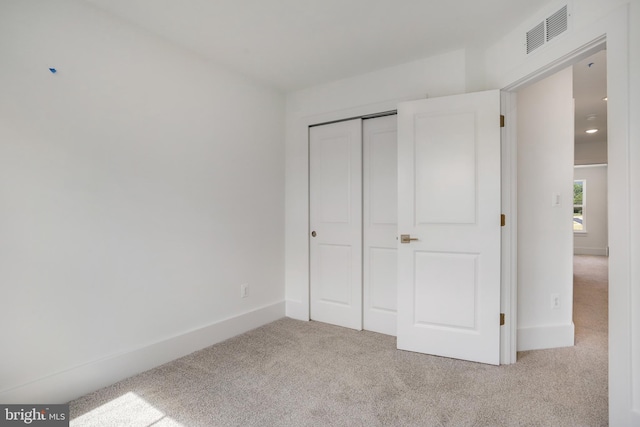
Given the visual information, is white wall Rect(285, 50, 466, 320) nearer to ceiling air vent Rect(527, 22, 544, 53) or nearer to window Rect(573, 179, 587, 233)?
ceiling air vent Rect(527, 22, 544, 53)

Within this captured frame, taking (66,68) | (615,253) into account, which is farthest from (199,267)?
(615,253)

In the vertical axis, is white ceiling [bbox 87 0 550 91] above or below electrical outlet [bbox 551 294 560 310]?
above

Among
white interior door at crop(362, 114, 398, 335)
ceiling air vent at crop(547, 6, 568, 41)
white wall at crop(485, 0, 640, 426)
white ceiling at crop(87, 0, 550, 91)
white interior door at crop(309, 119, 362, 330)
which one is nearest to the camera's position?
white wall at crop(485, 0, 640, 426)

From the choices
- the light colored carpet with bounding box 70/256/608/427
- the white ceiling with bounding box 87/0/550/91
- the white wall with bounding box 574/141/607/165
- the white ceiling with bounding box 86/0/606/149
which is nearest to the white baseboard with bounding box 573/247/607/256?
the white wall with bounding box 574/141/607/165

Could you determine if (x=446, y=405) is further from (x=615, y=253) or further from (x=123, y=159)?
(x=123, y=159)

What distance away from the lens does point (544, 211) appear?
2637 millimetres

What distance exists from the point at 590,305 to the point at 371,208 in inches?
119

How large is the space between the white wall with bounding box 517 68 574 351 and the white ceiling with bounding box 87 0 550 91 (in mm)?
770

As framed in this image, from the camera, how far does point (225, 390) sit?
6.57ft

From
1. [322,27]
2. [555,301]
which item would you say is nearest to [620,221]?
[555,301]

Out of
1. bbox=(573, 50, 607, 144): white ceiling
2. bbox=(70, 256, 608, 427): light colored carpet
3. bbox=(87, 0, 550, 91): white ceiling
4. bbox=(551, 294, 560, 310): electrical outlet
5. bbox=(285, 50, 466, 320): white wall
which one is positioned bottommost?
bbox=(70, 256, 608, 427): light colored carpet

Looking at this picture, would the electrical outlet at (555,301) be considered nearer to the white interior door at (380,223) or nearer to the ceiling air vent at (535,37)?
the white interior door at (380,223)

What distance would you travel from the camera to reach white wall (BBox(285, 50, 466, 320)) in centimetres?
266

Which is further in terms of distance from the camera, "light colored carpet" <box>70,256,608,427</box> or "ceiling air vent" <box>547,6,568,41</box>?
"ceiling air vent" <box>547,6,568,41</box>
